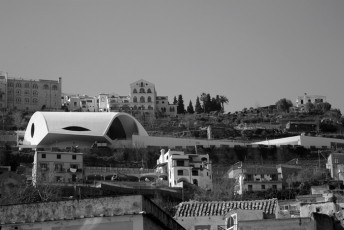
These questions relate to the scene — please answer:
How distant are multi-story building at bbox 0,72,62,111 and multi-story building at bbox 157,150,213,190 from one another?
5547 cm

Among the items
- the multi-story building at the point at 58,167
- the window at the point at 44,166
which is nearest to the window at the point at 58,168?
the multi-story building at the point at 58,167

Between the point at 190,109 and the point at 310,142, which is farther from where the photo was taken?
the point at 190,109

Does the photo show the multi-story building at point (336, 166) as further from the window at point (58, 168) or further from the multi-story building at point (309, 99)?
the multi-story building at point (309, 99)

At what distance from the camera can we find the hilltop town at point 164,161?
12250mm

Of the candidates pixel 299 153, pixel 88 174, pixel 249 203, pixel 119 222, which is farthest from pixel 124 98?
pixel 119 222

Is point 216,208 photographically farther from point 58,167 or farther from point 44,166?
point 44,166

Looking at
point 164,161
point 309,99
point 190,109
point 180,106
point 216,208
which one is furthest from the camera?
point 309,99

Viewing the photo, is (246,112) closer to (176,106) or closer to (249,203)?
(176,106)

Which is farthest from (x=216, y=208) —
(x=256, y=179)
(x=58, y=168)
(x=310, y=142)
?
(x=310, y=142)

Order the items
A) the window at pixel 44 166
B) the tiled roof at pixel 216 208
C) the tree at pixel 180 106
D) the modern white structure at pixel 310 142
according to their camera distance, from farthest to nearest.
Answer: the tree at pixel 180 106 → the modern white structure at pixel 310 142 → the window at pixel 44 166 → the tiled roof at pixel 216 208

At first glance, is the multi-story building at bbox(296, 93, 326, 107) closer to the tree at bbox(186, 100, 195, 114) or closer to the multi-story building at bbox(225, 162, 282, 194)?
the tree at bbox(186, 100, 195, 114)

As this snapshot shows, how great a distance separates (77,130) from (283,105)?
47272 mm

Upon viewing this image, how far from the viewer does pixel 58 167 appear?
6056 cm

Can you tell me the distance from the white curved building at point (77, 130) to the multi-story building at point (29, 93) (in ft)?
103
